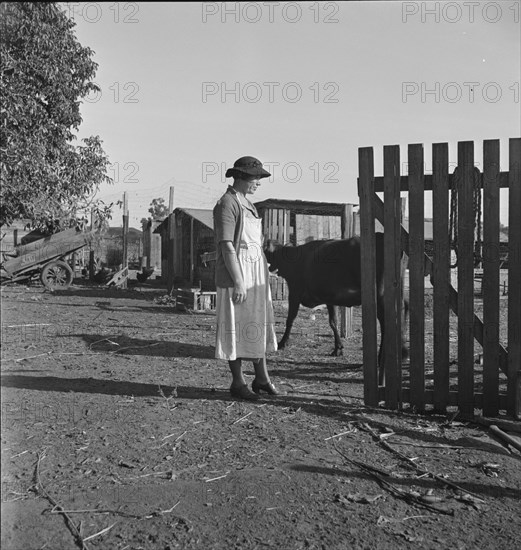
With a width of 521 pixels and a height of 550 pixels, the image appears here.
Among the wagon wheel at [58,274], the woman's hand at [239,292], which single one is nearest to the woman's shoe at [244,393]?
the woman's hand at [239,292]

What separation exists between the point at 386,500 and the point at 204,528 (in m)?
A: 1.00

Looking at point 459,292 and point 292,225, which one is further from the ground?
point 292,225

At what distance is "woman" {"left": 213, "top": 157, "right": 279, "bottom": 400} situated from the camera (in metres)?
5.05

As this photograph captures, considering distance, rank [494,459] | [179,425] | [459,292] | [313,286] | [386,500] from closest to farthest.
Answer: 1. [386,500]
2. [494,459]
3. [179,425]
4. [459,292]
5. [313,286]

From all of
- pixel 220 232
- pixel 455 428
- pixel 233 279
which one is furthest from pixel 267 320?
pixel 455 428

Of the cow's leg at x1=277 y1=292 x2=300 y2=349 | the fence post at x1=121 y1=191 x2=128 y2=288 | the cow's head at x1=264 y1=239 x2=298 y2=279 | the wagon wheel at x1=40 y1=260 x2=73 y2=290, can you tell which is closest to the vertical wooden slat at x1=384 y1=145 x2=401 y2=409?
the cow's leg at x1=277 y1=292 x2=300 y2=349

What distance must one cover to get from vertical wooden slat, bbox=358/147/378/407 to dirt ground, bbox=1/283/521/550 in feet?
0.83

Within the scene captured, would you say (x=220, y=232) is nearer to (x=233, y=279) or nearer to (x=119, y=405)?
→ (x=233, y=279)

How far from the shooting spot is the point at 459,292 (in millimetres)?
4805

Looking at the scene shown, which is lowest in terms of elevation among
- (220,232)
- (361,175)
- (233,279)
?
(233,279)

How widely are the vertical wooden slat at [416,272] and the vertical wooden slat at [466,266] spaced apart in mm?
288

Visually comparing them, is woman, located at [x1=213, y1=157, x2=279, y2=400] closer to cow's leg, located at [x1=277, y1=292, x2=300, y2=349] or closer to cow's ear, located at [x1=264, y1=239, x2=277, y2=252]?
cow's leg, located at [x1=277, y1=292, x2=300, y2=349]

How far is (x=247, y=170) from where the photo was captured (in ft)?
16.9

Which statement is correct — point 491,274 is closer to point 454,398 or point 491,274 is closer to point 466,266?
point 466,266
